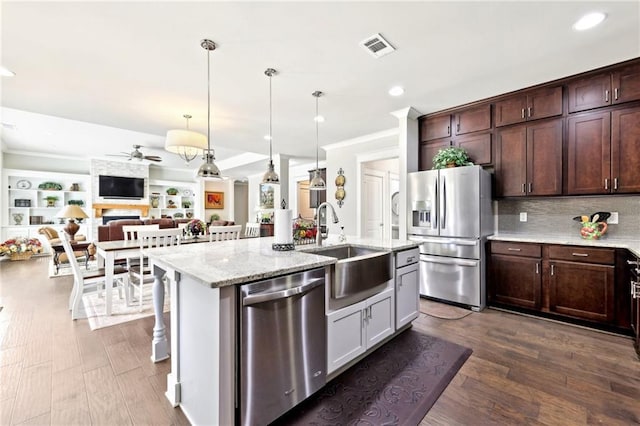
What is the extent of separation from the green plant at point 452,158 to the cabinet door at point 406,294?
155 centimetres

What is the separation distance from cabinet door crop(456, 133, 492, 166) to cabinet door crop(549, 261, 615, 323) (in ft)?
4.76

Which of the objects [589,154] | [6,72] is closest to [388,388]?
[589,154]

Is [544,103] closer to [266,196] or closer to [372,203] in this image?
[372,203]

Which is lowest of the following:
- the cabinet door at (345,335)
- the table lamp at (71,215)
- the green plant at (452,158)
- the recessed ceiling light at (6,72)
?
the cabinet door at (345,335)

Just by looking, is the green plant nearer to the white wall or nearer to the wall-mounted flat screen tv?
the white wall

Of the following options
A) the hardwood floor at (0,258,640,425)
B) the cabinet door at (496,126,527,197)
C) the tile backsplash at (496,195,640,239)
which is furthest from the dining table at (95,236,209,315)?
the tile backsplash at (496,195,640,239)

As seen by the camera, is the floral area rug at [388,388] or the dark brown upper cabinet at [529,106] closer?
the floral area rug at [388,388]

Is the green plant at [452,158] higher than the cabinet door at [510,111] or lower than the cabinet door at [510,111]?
lower

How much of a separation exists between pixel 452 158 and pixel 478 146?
0.45 m

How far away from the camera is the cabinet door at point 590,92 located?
9.07ft

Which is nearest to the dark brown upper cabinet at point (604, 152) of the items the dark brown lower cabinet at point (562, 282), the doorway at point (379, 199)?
the dark brown lower cabinet at point (562, 282)

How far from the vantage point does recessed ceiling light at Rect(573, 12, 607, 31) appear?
78.4 inches

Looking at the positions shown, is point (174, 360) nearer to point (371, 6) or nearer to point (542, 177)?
point (371, 6)

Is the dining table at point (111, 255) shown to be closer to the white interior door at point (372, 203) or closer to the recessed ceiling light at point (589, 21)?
the white interior door at point (372, 203)
